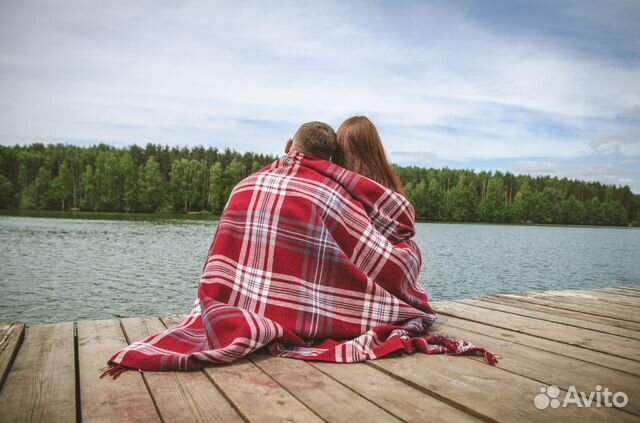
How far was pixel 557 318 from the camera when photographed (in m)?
4.02

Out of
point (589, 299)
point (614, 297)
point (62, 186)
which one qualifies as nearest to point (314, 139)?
point (589, 299)

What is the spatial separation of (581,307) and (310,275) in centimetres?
330

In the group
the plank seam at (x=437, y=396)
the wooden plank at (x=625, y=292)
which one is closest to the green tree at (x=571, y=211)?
the wooden plank at (x=625, y=292)

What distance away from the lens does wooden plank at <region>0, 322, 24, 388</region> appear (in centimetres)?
239

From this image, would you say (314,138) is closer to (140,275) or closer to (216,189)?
(140,275)

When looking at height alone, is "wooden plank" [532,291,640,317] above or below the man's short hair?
below

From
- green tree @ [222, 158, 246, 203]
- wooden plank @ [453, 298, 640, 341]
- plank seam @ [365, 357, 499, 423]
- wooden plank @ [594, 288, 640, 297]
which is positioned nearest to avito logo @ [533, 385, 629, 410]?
plank seam @ [365, 357, 499, 423]

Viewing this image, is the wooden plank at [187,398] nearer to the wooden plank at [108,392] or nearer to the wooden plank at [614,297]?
the wooden plank at [108,392]

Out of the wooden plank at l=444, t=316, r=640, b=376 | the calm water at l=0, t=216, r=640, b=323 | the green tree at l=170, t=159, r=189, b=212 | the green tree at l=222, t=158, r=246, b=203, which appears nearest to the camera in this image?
the wooden plank at l=444, t=316, r=640, b=376

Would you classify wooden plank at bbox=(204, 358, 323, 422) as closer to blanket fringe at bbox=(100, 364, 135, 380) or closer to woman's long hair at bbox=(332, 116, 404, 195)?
blanket fringe at bbox=(100, 364, 135, 380)

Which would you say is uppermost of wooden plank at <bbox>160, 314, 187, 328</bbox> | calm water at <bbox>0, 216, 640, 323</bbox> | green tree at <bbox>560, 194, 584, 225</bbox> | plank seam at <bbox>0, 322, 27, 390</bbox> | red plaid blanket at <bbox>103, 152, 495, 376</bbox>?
green tree at <bbox>560, 194, 584, 225</bbox>

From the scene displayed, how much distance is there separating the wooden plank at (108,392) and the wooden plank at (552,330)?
2790mm

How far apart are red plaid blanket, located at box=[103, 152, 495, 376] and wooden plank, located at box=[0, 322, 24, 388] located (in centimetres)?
66

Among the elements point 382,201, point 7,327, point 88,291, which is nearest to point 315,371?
point 382,201
